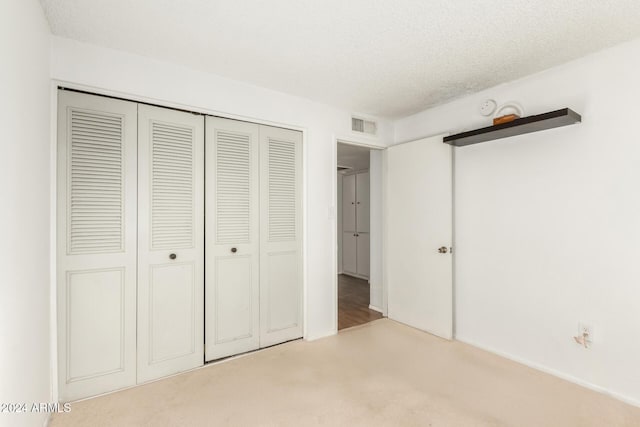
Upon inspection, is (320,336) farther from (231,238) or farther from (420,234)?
(420,234)

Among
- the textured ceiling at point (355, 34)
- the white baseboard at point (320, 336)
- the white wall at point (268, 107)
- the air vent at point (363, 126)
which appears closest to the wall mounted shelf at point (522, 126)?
the textured ceiling at point (355, 34)

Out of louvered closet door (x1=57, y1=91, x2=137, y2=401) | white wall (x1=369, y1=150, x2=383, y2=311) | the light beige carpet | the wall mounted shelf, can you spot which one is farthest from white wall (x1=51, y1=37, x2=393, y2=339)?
the wall mounted shelf

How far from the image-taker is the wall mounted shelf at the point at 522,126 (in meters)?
2.17

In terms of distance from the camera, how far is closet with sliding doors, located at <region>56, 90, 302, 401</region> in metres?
2.07

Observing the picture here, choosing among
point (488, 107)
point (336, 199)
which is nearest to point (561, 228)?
point (488, 107)

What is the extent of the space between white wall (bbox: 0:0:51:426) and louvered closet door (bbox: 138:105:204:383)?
1.80 feet

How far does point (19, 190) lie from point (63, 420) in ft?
4.74

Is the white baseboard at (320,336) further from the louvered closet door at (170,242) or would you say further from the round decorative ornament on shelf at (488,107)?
the round decorative ornament on shelf at (488,107)

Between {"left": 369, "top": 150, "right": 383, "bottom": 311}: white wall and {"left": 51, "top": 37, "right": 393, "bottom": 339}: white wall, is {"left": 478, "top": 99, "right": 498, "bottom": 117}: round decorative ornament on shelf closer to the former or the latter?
{"left": 51, "top": 37, "right": 393, "bottom": 339}: white wall

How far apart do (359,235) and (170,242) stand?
4262 millimetres

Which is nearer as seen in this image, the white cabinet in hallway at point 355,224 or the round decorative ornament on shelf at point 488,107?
the round decorative ornament on shelf at point 488,107

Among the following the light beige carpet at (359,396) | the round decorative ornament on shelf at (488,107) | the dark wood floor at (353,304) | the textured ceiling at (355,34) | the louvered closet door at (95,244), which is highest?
the textured ceiling at (355,34)

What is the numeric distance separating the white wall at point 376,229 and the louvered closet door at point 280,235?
1388 millimetres

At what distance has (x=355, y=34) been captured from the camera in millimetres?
1983
